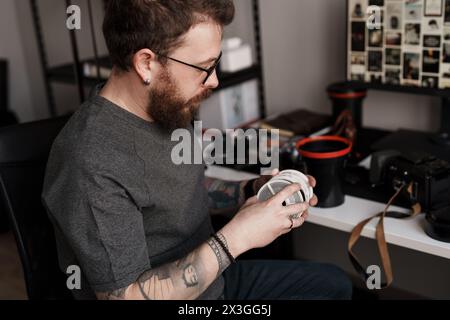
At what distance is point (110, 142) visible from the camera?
102 cm

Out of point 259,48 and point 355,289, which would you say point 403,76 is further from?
point 355,289

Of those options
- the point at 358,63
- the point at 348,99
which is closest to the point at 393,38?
the point at 358,63

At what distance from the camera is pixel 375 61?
154 cm

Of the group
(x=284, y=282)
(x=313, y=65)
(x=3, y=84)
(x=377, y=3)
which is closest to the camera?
(x=284, y=282)

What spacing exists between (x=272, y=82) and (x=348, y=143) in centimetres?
80

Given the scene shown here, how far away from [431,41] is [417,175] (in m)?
0.42

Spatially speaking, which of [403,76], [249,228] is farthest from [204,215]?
[403,76]

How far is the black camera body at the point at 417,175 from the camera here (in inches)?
47.1

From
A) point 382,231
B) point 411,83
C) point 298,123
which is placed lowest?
point 382,231

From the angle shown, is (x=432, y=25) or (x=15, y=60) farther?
(x=15, y=60)

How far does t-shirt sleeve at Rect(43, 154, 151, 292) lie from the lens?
3.13ft

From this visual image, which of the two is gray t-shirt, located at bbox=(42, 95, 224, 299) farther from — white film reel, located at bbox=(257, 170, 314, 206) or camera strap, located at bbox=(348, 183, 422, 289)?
camera strap, located at bbox=(348, 183, 422, 289)

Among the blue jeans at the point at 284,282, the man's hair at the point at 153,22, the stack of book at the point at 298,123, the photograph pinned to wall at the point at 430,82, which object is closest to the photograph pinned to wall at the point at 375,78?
the photograph pinned to wall at the point at 430,82

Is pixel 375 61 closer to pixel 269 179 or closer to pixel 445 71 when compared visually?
pixel 445 71
